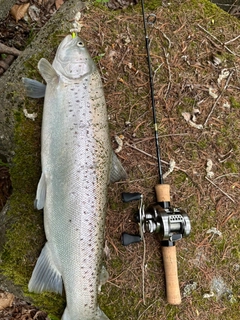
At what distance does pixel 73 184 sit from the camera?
9.29 ft

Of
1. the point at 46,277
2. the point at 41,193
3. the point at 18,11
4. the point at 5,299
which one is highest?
the point at 18,11

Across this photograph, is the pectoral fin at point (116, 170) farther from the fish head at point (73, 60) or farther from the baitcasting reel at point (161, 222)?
the fish head at point (73, 60)

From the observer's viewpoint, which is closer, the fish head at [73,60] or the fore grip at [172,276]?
the fish head at [73,60]

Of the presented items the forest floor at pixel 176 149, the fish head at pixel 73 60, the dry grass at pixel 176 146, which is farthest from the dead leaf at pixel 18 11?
Answer: the fish head at pixel 73 60

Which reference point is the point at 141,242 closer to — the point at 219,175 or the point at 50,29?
the point at 219,175

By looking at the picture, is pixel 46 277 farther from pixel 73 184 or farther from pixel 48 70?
pixel 48 70

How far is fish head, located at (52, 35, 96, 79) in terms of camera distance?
9.83 feet

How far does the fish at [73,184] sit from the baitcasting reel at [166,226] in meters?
0.38

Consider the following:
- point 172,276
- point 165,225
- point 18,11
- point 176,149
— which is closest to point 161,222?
point 165,225

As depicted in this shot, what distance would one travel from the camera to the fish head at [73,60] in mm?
2996

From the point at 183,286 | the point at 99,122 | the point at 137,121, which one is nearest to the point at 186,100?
the point at 137,121

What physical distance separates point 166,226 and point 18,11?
9.67 ft

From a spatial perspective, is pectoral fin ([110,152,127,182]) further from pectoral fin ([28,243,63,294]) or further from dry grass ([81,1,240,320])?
pectoral fin ([28,243,63,294])

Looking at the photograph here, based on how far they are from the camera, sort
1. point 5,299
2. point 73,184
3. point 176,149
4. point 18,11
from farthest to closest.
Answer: point 18,11 < point 5,299 < point 176,149 < point 73,184
